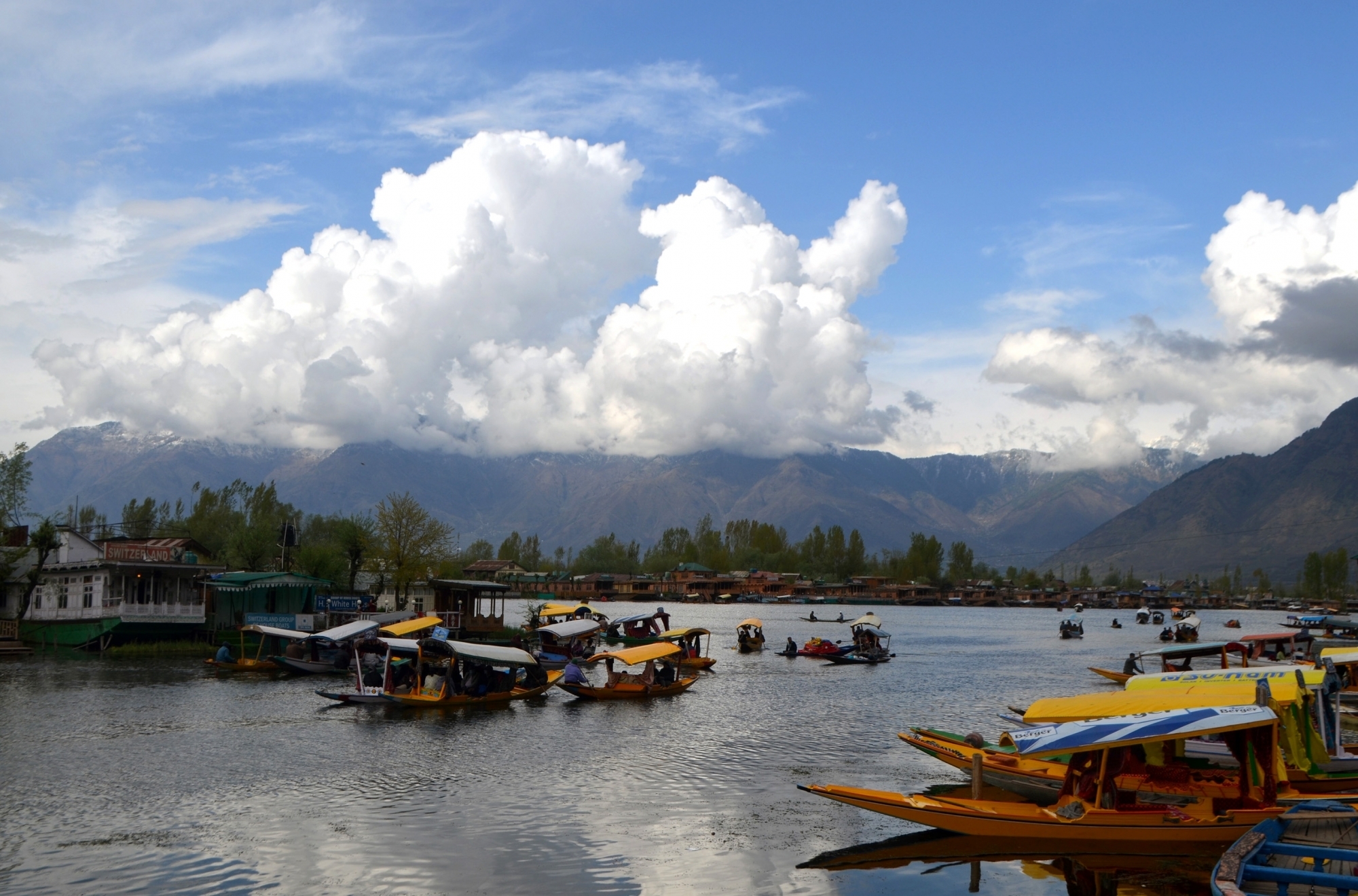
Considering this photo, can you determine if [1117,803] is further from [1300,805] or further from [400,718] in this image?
[400,718]

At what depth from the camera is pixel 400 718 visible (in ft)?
143

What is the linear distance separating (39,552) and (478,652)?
1964 inches

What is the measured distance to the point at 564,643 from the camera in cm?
7488

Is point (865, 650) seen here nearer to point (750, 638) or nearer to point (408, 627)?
point (750, 638)

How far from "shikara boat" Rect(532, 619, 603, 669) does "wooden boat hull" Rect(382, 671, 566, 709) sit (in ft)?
49.2

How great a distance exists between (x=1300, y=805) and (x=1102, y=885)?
4.43 meters

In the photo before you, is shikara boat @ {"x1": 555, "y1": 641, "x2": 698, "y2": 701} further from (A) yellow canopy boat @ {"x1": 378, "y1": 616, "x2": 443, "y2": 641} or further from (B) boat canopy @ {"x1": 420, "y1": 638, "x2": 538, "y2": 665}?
(A) yellow canopy boat @ {"x1": 378, "y1": 616, "x2": 443, "y2": 641}

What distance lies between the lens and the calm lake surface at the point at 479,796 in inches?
856

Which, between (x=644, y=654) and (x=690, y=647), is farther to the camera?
(x=690, y=647)

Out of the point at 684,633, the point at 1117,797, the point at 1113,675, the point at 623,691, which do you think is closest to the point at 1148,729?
the point at 1117,797

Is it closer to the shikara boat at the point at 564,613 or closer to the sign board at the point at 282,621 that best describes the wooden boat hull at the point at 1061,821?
the sign board at the point at 282,621

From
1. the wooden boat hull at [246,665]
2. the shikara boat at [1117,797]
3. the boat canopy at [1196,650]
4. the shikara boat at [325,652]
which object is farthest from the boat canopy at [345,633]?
the boat canopy at [1196,650]

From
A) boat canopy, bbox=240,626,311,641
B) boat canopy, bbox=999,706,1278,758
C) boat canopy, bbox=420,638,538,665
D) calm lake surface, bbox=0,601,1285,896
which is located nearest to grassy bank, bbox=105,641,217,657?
boat canopy, bbox=240,626,311,641

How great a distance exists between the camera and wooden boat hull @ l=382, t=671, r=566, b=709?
45469 mm
